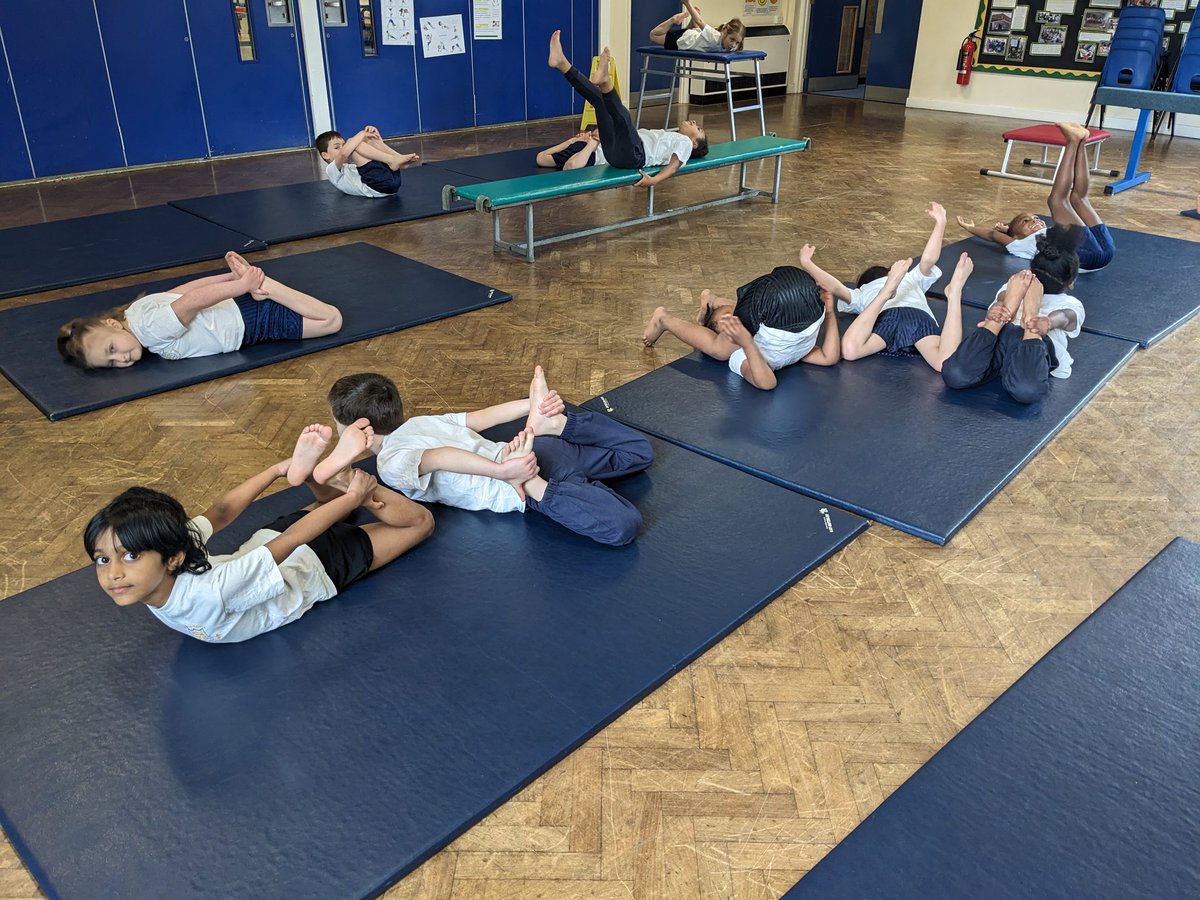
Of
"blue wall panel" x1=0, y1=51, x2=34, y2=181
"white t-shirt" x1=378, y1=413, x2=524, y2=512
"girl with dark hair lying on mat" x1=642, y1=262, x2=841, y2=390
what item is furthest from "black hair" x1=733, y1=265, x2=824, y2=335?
"blue wall panel" x1=0, y1=51, x2=34, y2=181

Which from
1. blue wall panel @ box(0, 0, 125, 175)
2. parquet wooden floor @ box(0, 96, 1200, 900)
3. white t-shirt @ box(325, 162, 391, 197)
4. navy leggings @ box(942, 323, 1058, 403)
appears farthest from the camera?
blue wall panel @ box(0, 0, 125, 175)

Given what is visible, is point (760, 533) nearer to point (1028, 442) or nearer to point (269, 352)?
point (1028, 442)

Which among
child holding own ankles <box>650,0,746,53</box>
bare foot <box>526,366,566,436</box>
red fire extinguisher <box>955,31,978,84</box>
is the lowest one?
bare foot <box>526,366,566,436</box>

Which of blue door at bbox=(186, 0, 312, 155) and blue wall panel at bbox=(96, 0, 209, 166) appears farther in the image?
blue door at bbox=(186, 0, 312, 155)

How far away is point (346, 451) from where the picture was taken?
2189 millimetres

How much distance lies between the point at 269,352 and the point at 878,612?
271 cm

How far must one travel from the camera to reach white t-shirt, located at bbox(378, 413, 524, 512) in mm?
2580

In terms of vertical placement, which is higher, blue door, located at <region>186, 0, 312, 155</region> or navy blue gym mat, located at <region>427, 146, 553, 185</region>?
blue door, located at <region>186, 0, 312, 155</region>

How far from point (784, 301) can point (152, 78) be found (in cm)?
578

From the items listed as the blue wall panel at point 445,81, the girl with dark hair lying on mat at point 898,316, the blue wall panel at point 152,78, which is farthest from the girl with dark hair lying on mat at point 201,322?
the blue wall panel at point 445,81

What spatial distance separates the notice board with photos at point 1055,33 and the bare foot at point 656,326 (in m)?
7.46

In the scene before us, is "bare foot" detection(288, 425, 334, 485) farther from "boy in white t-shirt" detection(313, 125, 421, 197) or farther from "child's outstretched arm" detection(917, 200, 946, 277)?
"boy in white t-shirt" detection(313, 125, 421, 197)

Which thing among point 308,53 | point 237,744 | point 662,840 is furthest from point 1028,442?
point 308,53

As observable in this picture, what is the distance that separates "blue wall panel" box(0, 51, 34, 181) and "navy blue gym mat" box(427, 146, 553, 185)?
2.86 m
